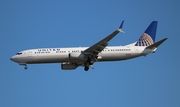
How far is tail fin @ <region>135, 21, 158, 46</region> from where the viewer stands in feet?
213

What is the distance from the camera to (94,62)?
2422 inches

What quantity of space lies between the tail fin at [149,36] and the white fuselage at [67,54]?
3237mm

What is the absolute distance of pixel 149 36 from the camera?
66125 millimetres

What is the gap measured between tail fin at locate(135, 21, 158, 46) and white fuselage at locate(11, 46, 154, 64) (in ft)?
10.6

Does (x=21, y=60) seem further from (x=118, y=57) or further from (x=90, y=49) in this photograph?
(x=118, y=57)

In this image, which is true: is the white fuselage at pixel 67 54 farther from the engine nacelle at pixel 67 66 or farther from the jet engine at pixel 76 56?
the engine nacelle at pixel 67 66

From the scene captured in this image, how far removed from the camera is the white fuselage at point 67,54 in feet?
197

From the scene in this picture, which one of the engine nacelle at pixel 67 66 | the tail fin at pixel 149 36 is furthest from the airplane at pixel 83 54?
the tail fin at pixel 149 36

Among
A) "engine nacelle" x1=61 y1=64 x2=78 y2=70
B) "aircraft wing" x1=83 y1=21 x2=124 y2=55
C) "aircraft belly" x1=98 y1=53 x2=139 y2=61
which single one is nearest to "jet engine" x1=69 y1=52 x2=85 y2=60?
"aircraft wing" x1=83 y1=21 x2=124 y2=55

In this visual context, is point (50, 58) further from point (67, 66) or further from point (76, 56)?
point (67, 66)

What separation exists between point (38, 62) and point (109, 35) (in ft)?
41.0

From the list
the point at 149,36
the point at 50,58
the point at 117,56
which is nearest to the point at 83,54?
the point at 50,58

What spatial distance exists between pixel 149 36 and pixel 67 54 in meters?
14.6

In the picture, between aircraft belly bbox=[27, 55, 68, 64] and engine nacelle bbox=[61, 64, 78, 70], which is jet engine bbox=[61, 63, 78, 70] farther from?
aircraft belly bbox=[27, 55, 68, 64]
